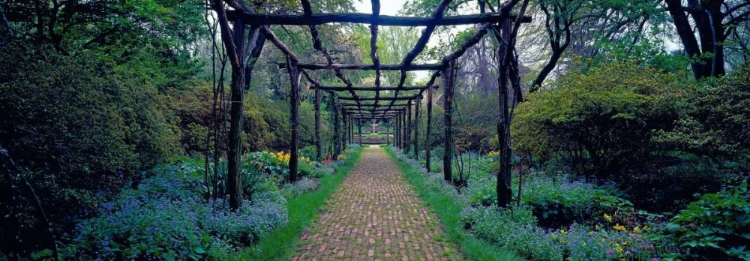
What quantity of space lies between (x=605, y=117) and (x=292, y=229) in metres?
6.22

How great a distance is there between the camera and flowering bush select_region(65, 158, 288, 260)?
3.10m

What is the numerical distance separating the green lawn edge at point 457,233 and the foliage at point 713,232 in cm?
136

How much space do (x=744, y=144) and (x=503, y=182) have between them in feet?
10.3

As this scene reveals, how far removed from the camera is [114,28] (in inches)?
304

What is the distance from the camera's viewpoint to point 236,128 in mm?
5355

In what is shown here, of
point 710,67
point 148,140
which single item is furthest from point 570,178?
point 148,140

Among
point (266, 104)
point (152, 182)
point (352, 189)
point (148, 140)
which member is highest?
point (266, 104)

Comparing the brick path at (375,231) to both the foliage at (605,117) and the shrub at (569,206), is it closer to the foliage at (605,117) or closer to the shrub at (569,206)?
the shrub at (569,206)

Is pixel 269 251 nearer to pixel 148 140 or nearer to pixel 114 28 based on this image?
pixel 148 140

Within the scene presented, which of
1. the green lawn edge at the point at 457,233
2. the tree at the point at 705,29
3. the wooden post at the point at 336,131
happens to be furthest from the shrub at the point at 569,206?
the wooden post at the point at 336,131

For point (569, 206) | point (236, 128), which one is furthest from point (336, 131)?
point (569, 206)

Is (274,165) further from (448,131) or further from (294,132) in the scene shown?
(448,131)

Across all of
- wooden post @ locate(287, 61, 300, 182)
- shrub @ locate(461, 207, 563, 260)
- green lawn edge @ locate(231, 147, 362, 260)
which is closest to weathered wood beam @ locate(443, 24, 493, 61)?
shrub @ locate(461, 207, 563, 260)

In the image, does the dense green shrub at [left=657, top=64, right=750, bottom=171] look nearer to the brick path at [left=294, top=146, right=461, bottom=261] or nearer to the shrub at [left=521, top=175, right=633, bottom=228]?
the shrub at [left=521, top=175, right=633, bottom=228]
